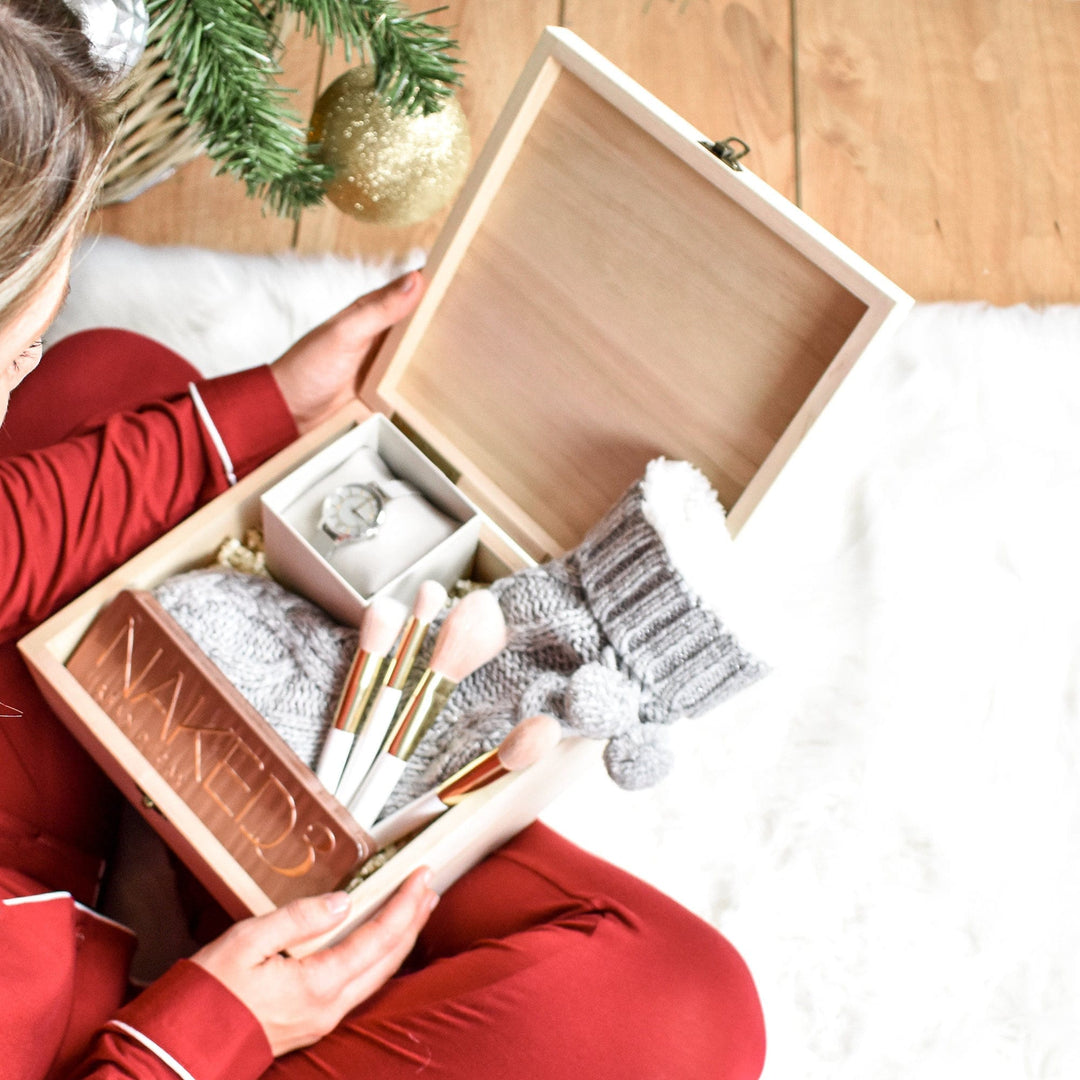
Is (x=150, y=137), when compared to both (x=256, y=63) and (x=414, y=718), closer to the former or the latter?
(x=256, y=63)

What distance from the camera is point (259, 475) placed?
617 mm

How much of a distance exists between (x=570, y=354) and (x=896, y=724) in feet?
1.35

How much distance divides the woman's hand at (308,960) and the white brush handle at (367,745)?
0.05m

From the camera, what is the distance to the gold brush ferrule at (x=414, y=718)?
55cm

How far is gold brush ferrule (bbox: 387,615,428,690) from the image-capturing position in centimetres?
55

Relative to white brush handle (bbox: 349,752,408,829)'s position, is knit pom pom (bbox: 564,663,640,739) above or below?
above

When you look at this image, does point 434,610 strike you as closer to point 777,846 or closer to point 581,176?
point 581,176

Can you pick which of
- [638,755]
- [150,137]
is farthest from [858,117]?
[638,755]

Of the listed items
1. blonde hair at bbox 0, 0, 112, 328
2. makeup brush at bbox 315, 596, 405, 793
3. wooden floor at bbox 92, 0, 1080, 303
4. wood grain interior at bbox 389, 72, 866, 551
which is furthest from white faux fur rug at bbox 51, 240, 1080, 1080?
blonde hair at bbox 0, 0, 112, 328

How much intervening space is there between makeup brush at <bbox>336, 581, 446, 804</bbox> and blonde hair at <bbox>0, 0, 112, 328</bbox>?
0.79 feet

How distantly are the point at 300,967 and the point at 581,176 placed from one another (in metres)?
0.43

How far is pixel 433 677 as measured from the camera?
1.80 feet

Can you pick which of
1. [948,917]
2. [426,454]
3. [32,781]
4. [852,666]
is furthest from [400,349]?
[948,917]

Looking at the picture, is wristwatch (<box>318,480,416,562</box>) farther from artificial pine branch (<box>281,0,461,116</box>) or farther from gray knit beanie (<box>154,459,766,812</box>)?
artificial pine branch (<box>281,0,461,116</box>)
